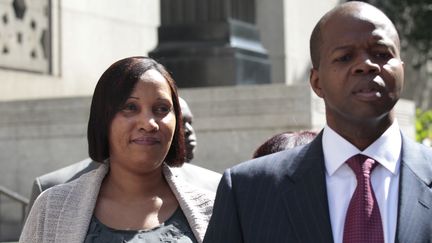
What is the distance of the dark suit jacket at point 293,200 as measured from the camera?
243cm

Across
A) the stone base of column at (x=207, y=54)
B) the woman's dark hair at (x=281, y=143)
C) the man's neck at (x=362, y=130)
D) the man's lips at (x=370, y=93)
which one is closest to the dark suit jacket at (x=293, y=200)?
the man's neck at (x=362, y=130)

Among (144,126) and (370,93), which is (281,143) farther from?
(370,93)

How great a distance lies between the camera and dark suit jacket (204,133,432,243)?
→ 2.43 meters

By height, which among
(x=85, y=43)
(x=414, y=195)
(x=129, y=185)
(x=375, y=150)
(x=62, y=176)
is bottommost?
(x=62, y=176)

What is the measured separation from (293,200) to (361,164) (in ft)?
0.66

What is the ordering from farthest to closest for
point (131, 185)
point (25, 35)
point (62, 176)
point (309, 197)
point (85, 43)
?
point (85, 43) < point (25, 35) < point (62, 176) < point (131, 185) < point (309, 197)

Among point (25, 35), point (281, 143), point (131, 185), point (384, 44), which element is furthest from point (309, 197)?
point (25, 35)

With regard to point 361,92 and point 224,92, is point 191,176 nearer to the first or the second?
point 361,92

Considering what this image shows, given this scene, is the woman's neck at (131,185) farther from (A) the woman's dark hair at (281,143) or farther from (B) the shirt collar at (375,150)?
(B) the shirt collar at (375,150)

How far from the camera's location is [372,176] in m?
2.48

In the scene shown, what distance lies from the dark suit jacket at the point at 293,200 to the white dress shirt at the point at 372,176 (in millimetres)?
24

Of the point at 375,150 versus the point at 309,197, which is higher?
the point at 375,150

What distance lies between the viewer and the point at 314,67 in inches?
102

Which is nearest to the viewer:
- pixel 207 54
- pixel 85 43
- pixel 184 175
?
pixel 184 175
